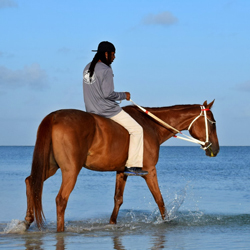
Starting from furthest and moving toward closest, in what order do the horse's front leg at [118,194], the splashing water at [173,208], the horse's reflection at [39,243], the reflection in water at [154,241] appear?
the splashing water at [173,208] < the horse's front leg at [118,194] < the reflection in water at [154,241] < the horse's reflection at [39,243]

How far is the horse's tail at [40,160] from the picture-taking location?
6531 millimetres

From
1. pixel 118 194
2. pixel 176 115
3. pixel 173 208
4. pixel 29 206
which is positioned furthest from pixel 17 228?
pixel 173 208

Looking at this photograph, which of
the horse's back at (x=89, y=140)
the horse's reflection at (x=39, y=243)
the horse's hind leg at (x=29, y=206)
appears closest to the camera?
the horse's reflection at (x=39, y=243)

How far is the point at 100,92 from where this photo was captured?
7133mm

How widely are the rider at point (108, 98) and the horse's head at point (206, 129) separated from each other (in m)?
1.34

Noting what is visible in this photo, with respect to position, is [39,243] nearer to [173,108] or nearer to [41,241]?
[41,241]

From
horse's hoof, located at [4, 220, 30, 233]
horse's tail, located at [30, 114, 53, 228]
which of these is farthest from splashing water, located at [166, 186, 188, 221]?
horse's tail, located at [30, 114, 53, 228]

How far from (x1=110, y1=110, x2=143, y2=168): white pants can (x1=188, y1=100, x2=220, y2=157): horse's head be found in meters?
1.35

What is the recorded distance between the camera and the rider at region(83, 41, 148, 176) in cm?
707

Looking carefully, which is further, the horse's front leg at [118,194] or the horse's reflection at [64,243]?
the horse's front leg at [118,194]

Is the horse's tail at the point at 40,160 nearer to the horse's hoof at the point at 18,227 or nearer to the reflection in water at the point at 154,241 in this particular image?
the horse's hoof at the point at 18,227

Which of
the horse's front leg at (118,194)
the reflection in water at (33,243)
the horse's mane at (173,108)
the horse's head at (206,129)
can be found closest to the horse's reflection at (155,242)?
the reflection in water at (33,243)

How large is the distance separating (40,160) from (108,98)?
1424 millimetres

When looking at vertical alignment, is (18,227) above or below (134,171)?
below
